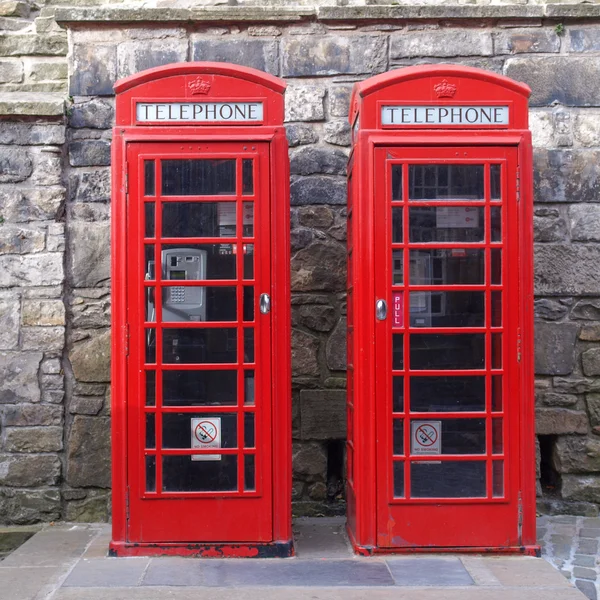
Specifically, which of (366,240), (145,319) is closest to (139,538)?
(145,319)

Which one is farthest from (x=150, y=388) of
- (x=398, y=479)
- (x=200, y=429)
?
(x=398, y=479)

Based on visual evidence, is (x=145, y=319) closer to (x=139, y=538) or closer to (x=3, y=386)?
(x=139, y=538)

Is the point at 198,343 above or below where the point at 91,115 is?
below

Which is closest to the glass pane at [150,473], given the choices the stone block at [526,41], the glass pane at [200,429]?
the glass pane at [200,429]

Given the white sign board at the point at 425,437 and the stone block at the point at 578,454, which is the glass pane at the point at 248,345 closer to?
the white sign board at the point at 425,437

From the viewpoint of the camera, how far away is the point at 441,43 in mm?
5773

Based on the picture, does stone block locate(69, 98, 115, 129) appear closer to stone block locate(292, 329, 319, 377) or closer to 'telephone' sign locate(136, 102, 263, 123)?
'telephone' sign locate(136, 102, 263, 123)

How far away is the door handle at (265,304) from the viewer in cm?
461

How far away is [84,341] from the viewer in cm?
563

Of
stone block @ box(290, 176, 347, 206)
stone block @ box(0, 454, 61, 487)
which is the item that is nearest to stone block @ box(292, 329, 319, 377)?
stone block @ box(290, 176, 347, 206)

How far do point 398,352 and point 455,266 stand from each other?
1.88 feet

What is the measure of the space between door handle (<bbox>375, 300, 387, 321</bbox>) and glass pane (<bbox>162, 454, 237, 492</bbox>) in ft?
3.69

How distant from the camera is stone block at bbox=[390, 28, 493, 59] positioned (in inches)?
227

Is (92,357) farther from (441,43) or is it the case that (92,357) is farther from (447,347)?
(441,43)
